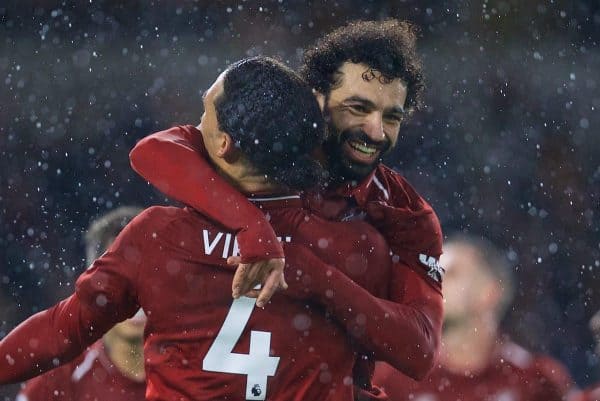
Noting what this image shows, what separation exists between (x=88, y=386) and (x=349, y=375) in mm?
1170

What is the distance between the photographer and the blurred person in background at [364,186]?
1755 mm

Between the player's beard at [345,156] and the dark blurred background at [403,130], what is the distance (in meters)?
→ 2.84

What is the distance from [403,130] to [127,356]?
7.90 feet

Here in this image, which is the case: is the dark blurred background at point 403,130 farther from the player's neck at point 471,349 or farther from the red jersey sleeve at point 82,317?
the red jersey sleeve at point 82,317

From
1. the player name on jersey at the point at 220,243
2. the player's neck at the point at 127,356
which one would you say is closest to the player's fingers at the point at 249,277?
the player name on jersey at the point at 220,243

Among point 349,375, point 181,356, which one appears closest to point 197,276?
point 181,356

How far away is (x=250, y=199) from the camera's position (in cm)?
184

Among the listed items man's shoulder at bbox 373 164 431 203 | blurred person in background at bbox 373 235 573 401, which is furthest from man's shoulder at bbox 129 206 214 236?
blurred person in background at bbox 373 235 573 401

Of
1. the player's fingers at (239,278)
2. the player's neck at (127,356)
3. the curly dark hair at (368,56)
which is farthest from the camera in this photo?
the player's neck at (127,356)

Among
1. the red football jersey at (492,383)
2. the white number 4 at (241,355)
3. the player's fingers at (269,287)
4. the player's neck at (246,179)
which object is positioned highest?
the player's neck at (246,179)

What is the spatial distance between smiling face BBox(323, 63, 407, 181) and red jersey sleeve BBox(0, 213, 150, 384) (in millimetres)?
429

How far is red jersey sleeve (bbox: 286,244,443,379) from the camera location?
180 cm

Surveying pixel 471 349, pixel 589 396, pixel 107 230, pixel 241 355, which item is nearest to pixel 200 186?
pixel 241 355

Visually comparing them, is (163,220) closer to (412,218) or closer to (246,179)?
(246,179)
